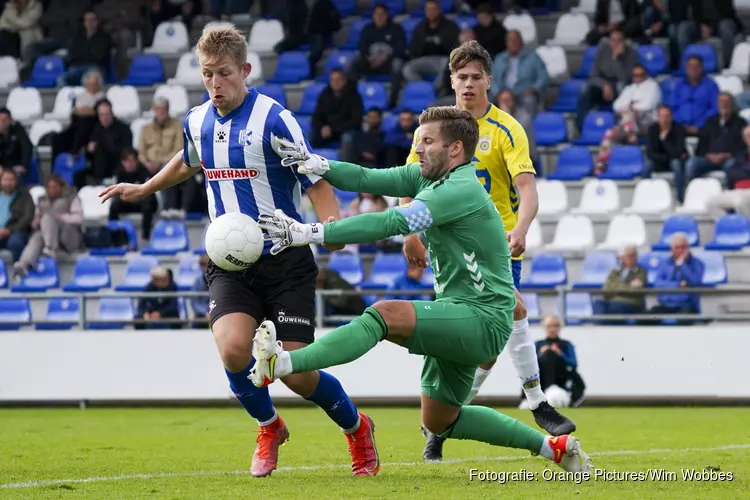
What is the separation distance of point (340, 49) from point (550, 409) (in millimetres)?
13931

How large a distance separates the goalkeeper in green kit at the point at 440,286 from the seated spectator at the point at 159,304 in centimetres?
908

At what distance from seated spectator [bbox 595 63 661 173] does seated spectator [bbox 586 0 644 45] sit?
4.15ft

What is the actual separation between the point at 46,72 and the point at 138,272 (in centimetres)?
594

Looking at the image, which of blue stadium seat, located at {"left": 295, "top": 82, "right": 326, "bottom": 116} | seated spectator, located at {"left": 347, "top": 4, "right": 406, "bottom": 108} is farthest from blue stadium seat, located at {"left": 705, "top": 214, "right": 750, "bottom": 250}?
blue stadium seat, located at {"left": 295, "top": 82, "right": 326, "bottom": 116}

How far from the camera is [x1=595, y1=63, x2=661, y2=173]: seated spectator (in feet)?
59.1

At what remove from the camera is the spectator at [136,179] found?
60.3 feet

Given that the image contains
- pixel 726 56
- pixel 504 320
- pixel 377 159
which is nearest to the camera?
pixel 504 320

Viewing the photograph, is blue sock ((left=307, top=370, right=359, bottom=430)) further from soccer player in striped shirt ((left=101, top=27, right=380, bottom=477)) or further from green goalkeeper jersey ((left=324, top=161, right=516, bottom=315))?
green goalkeeper jersey ((left=324, top=161, right=516, bottom=315))

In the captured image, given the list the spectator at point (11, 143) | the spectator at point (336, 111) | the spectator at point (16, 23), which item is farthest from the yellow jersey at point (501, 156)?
the spectator at point (16, 23)

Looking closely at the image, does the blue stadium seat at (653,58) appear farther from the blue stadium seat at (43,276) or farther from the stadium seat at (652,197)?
the blue stadium seat at (43,276)

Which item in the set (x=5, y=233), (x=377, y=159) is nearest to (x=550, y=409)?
(x=377, y=159)

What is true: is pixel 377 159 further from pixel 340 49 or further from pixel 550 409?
pixel 550 409

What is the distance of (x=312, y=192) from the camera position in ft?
23.1

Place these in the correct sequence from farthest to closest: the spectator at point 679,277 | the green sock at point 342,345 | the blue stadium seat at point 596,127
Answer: the blue stadium seat at point 596,127 < the spectator at point 679,277 < the green sock at point 342,345
